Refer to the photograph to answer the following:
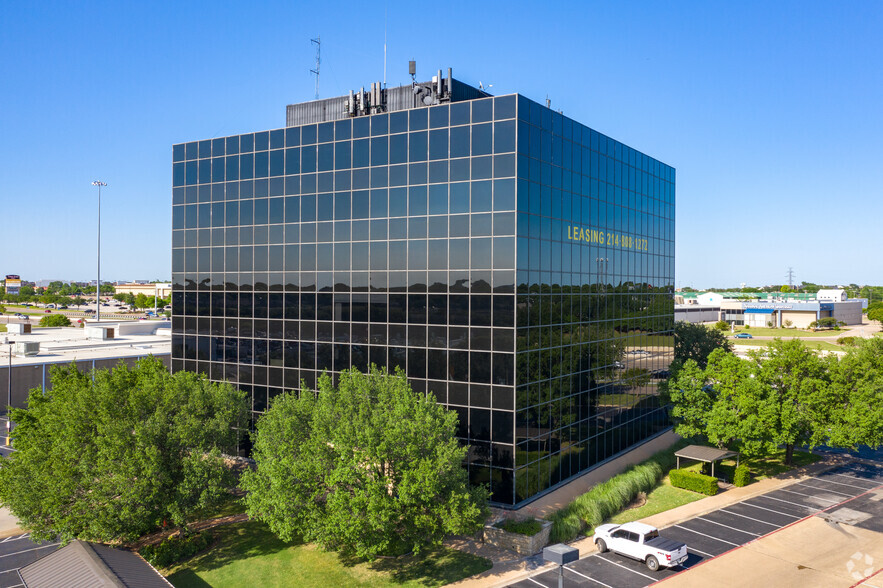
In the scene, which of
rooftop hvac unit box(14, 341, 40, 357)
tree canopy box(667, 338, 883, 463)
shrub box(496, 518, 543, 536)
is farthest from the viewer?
rooftop hvac unit box(14, 341, 40, 357)

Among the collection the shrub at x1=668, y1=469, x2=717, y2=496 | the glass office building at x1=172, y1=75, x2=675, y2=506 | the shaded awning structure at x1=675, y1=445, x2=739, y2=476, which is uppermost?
the glass office building at x1=172, y1=75, x2=675, y2=506

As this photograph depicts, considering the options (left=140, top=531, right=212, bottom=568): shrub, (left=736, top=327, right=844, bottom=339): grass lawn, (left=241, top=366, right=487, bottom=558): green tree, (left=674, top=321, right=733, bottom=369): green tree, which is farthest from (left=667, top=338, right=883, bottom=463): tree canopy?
(left=736, top=327, right=844, bottom=339): grass lawn

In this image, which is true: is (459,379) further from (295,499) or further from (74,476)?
(74,476)

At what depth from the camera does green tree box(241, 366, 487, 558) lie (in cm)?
2598

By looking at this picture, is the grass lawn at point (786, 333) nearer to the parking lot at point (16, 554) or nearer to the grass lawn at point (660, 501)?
the grass lawn at point (660, 501)

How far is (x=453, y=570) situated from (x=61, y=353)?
61.6 metres

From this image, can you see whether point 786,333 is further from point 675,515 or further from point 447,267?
point 447,267

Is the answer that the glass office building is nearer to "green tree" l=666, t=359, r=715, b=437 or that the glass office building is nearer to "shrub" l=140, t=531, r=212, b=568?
"green tree" l=666, t=359, r=715, b=437

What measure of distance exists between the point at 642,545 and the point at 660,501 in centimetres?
1015

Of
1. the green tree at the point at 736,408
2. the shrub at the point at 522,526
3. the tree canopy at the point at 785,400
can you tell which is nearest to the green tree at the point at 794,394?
the tree canopy at the point at 785,400

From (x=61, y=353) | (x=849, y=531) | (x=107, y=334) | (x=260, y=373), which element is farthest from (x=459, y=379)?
(x=107, y=334)

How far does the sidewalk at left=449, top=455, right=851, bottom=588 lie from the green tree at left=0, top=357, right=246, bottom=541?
14.4 metres

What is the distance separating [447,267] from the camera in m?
35.0

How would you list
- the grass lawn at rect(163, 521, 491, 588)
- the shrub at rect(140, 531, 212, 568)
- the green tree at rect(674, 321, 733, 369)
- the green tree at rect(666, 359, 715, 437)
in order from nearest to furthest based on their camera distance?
the grass lawn at rect(163, 521, 491, 588), the shrub at rect(140, 531, 212, 568), the green tree at rect(666, 359, 715, 437), the green tree at rect(674, 321, 733, 369)
